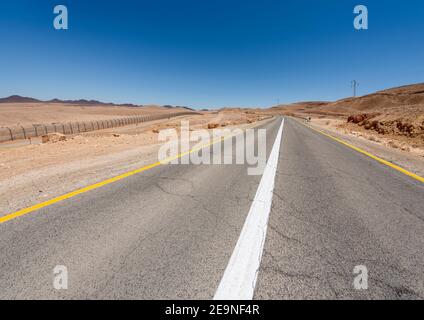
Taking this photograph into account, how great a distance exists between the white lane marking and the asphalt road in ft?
0.24

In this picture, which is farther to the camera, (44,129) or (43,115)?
(43,115)

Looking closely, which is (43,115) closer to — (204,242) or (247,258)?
(204,242)

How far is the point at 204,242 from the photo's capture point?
2.74 meters

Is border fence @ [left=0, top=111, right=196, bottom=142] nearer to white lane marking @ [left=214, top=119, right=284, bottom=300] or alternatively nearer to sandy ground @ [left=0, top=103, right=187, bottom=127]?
sandy ground @ [left=0, top=103, right=187, bottom=127]

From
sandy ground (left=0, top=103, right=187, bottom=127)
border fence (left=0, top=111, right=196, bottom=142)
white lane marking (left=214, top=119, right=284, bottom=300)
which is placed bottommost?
white lane marking (left=214, top=119, right=284, bottom=300)

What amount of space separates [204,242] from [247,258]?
1.93ft

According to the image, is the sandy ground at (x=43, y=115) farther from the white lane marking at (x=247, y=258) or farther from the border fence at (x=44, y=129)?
the white lane marking at (x=247, y=258)

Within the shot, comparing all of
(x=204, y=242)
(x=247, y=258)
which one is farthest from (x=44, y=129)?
(x=247, y=258)

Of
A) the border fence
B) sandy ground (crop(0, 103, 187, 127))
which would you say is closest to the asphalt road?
the border fence

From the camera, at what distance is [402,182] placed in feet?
17.5

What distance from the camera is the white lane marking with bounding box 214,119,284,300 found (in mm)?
1992
